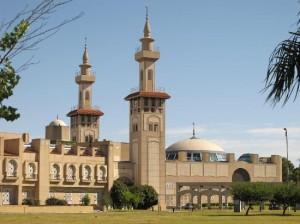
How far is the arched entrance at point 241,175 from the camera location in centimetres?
11675

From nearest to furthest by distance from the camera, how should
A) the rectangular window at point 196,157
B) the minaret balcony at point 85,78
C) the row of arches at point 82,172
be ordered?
the row of arches at point 82,172 < the minaret balcony at point 85,78 < the rectangular window at point 196,157

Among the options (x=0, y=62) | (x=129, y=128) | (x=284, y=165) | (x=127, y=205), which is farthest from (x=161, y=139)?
(x=0, y=62)

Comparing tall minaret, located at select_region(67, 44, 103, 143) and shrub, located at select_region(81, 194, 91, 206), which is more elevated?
tall minaret, located at select_region(67, 44, 103, 143)

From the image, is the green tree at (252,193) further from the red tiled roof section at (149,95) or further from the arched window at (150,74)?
the arched window at (150,74)

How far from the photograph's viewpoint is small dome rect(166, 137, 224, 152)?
120 m

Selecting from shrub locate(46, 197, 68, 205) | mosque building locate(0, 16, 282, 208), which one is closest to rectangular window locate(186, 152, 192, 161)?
mosque building locate(0, 16, 282, 208)

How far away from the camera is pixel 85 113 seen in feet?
377

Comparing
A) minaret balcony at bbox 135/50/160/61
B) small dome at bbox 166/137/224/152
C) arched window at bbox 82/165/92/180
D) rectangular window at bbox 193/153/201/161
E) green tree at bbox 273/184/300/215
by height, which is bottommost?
green tree at bbox 273/184/300/215

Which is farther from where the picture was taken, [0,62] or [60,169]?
[60,169]

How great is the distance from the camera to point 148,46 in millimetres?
99625

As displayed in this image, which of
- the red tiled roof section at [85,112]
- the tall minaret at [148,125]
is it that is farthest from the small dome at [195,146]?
the tall minaret at [148,125]

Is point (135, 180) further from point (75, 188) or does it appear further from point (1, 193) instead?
point (1, 193)

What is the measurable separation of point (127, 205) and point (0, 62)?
8506 centimetres

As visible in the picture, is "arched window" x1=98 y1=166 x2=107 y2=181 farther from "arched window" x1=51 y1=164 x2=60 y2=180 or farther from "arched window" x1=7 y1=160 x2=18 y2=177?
"arched window" x1=7 y1=160 x2=18 y2=177
